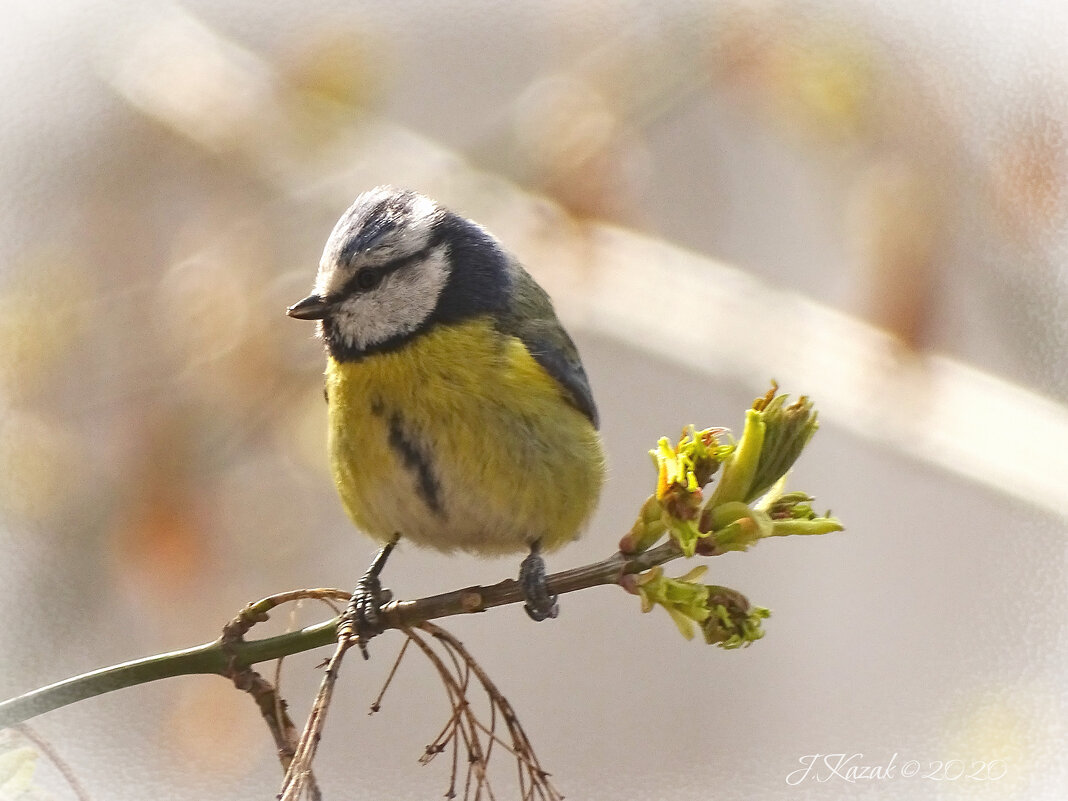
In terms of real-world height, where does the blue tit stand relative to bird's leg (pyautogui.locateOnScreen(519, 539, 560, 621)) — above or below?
above

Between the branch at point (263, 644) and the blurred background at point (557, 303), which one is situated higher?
the blurred background at point (557, 303)

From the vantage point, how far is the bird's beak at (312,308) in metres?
0.84

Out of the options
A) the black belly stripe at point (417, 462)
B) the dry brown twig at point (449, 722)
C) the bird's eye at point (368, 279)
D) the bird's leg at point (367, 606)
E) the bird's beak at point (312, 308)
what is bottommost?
the dry brown twig at point (449, 722)

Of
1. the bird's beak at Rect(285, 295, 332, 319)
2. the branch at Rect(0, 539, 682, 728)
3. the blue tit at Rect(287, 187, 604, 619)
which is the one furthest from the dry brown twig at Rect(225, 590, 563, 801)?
the bird's beak at Rect(285, 295, 332, 319)

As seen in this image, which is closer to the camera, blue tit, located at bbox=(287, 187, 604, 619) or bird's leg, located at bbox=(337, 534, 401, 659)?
bird's leg, located at bbox=(337, 534, 401, 659)

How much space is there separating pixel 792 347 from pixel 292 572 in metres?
0.76

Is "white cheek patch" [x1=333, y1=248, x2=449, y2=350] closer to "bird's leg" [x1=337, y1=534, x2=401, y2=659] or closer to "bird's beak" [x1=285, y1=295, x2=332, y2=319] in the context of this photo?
"bird's beak" [x1=285, y1=295, x2=332, y2=319]

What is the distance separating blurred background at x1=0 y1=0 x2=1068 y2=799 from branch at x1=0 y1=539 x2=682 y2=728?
0.94 feet

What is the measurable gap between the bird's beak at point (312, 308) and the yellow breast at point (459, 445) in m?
0.06

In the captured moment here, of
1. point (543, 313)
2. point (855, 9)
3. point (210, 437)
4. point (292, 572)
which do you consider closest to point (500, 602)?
point (543, 313)

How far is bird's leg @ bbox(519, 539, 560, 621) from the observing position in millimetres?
743

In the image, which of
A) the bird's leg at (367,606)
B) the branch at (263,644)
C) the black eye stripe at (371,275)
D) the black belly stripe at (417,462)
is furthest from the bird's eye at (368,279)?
the branch at (263,644)

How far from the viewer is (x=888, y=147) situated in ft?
4.33

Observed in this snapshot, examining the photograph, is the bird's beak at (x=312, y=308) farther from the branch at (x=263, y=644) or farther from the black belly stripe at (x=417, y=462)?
the branch at (x=263, y=644)
